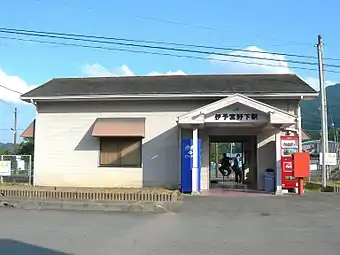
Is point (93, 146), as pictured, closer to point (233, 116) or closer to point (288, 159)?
point (233, 116)

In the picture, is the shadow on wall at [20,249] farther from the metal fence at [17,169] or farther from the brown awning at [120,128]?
the metal fence at [17,169]

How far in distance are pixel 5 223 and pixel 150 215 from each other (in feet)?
11.7

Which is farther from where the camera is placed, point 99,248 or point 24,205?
point 24,205

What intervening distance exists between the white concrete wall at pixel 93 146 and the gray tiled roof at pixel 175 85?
1.93 feet

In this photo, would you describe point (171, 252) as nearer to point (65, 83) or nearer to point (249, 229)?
point (249, 229)

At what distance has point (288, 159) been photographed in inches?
668

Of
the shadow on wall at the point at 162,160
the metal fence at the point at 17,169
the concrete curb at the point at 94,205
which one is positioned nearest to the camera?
the concrete curb at the point at 94,205

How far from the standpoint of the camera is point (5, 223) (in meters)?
10.7

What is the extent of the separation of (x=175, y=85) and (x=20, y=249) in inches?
514

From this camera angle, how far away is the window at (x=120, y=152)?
19016 mm

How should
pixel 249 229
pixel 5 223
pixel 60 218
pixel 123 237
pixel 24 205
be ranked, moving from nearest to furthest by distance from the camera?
1. pixel 123 237
2. pixel 249 229
3. pixel 5 223
4. pixel 60 218
5. pixel 24 205

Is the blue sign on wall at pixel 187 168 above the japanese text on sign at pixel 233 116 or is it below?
below

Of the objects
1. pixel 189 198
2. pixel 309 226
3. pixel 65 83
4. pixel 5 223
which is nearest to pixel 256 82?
pixel 189 198

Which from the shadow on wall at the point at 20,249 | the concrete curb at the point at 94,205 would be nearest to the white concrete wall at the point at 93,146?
the concrete curb at the point at 94,205
